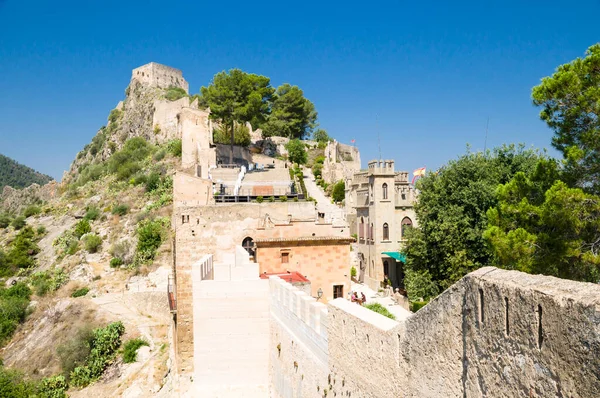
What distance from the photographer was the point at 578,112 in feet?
38.9

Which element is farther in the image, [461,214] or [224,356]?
[461,214]

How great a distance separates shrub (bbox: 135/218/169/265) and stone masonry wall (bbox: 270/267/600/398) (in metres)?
28.7

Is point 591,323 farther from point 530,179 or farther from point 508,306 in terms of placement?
point 530,179

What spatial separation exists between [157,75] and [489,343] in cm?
7184

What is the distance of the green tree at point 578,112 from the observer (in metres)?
11.6

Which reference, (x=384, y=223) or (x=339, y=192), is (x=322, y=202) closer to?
(x=339, y=192)

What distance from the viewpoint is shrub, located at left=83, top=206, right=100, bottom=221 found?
140 feet

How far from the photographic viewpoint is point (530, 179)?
1335 centimetres

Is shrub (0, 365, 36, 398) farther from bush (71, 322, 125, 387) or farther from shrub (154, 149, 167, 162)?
shrub (154, 149, 167, 162)

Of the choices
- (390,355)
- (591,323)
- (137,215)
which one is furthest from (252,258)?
(137,215)

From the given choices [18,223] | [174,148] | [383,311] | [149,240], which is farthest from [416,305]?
[18,223]

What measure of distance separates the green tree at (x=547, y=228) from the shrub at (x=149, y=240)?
2545 centimetres

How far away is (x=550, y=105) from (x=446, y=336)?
9781mm

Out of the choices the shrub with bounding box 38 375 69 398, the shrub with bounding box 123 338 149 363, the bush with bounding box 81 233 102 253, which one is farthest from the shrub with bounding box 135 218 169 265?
the shrub with bounding box 38 375 69 398
